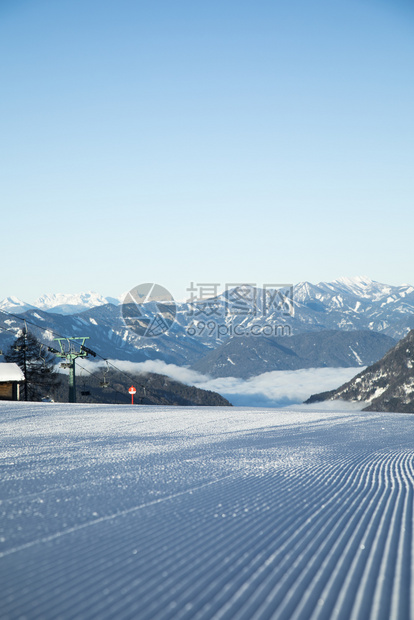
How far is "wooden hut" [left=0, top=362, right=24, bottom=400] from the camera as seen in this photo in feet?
147

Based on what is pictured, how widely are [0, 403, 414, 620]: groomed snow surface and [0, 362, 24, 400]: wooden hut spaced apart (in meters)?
34.0

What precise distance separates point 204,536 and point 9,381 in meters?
42.6

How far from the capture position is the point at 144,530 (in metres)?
6.27

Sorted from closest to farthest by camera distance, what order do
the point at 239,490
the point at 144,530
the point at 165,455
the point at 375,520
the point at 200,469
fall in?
the point at 144,530, the point at 375,520, the point at 239,490, the point at 200,469, the point at 165,455

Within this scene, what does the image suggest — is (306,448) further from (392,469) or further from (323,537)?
(323,537)

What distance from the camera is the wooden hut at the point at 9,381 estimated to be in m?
44.9

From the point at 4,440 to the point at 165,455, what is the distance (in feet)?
17.5

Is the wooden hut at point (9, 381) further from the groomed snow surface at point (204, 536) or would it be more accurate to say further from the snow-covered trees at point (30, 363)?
the groomed snow surface at point (204, 536)

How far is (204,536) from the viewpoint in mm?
6090

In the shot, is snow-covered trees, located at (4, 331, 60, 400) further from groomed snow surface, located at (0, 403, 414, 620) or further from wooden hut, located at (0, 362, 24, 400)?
groomed snow surface, located at (0, 403, 414, 620)

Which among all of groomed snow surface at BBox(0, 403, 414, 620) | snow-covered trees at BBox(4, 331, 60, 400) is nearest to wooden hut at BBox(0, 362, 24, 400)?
snow-covered trees at BBox(4, 331, 60, 400)

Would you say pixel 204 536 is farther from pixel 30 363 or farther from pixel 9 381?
pixel 30 363

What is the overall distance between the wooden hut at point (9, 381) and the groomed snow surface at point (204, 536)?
34.0 meters

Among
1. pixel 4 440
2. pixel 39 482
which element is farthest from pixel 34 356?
pixel 39 482
